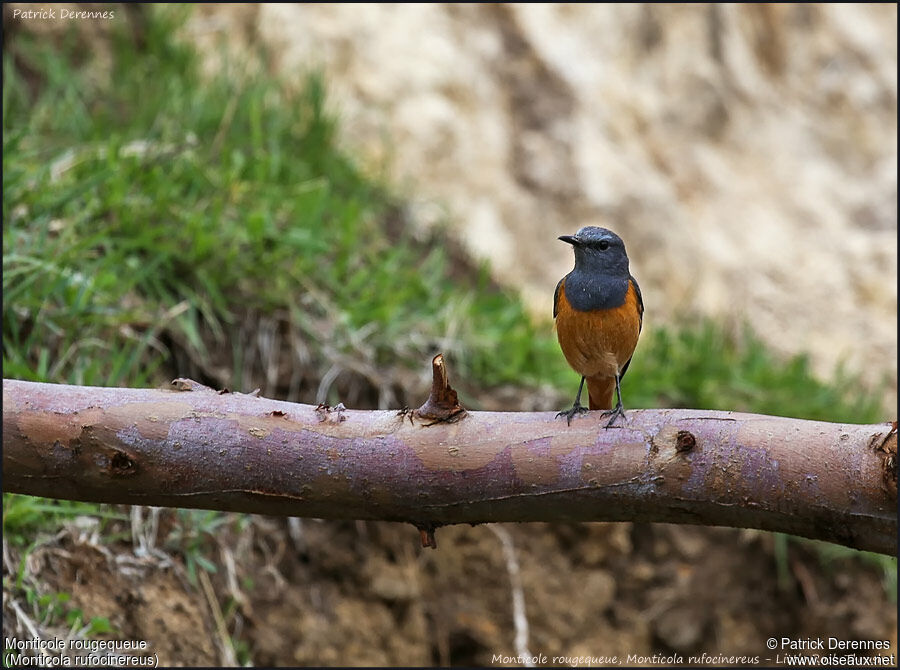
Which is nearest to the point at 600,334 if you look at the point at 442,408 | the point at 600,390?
the point at 600,390

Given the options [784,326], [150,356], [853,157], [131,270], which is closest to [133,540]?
[150,356]

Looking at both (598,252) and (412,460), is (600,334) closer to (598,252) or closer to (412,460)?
(598,252)

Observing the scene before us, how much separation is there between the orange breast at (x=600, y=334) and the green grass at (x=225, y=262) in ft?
4.40

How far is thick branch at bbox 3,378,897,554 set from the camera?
1.86m

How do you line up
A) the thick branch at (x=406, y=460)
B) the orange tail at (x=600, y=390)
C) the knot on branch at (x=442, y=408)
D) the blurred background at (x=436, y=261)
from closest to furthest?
the thick branch at (x=406, y=460) < the knot on branch at (x=442, y=408) < the orange tail at (x=600, y=390) < the blurred background at (x=436, y=261)

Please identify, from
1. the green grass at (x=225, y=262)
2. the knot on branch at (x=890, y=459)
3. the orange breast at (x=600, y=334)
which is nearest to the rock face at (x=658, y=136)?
the green grass at (x=225, y=262)

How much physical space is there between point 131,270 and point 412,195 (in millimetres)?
2236

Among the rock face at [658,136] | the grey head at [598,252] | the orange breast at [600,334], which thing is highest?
the rock face at [658,136]

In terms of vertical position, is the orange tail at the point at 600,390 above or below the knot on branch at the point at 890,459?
below

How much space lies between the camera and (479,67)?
6449 millimetres

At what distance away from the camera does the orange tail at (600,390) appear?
3.02 metres

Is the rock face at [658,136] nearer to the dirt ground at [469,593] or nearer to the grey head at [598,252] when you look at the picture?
the dirt ground at [469,593]

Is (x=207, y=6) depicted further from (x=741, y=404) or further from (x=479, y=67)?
(x=741, y=404)

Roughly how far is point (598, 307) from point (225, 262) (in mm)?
1863
